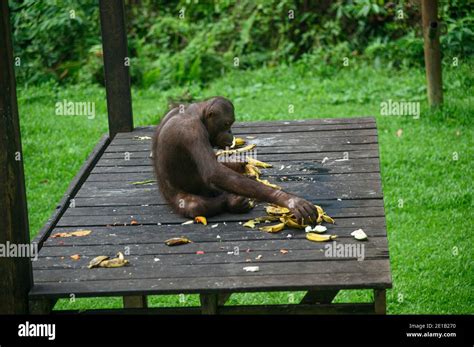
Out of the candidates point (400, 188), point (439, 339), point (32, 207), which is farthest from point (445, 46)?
point (439, 339)

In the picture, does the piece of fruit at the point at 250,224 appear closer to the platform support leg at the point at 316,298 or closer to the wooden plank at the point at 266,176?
the platform support leg at the point at 316,298

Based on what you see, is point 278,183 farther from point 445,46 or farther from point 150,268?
point 445,46

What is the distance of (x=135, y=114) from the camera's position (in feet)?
31.8

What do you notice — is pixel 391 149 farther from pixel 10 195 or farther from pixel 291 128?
pixel 10 195

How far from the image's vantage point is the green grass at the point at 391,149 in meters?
6.38

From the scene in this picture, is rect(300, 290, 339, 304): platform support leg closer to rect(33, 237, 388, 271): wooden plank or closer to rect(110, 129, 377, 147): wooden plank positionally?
rect(33, 237, 388, 271): wooden plank

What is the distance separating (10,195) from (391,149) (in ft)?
A: 16.8

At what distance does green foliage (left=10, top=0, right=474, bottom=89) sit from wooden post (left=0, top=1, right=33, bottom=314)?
6.86m

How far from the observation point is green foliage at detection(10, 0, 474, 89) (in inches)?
428

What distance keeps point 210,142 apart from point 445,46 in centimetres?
566

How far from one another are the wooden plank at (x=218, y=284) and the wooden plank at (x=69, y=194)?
708 millimetres

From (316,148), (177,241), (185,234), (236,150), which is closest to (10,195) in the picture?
(177,241)

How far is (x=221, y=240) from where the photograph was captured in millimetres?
4535

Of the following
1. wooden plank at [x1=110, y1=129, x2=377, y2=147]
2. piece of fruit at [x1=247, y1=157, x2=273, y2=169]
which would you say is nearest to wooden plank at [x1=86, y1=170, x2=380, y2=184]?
piece of fruit at [x1=247, y1=157, x2=273, y2=169]
